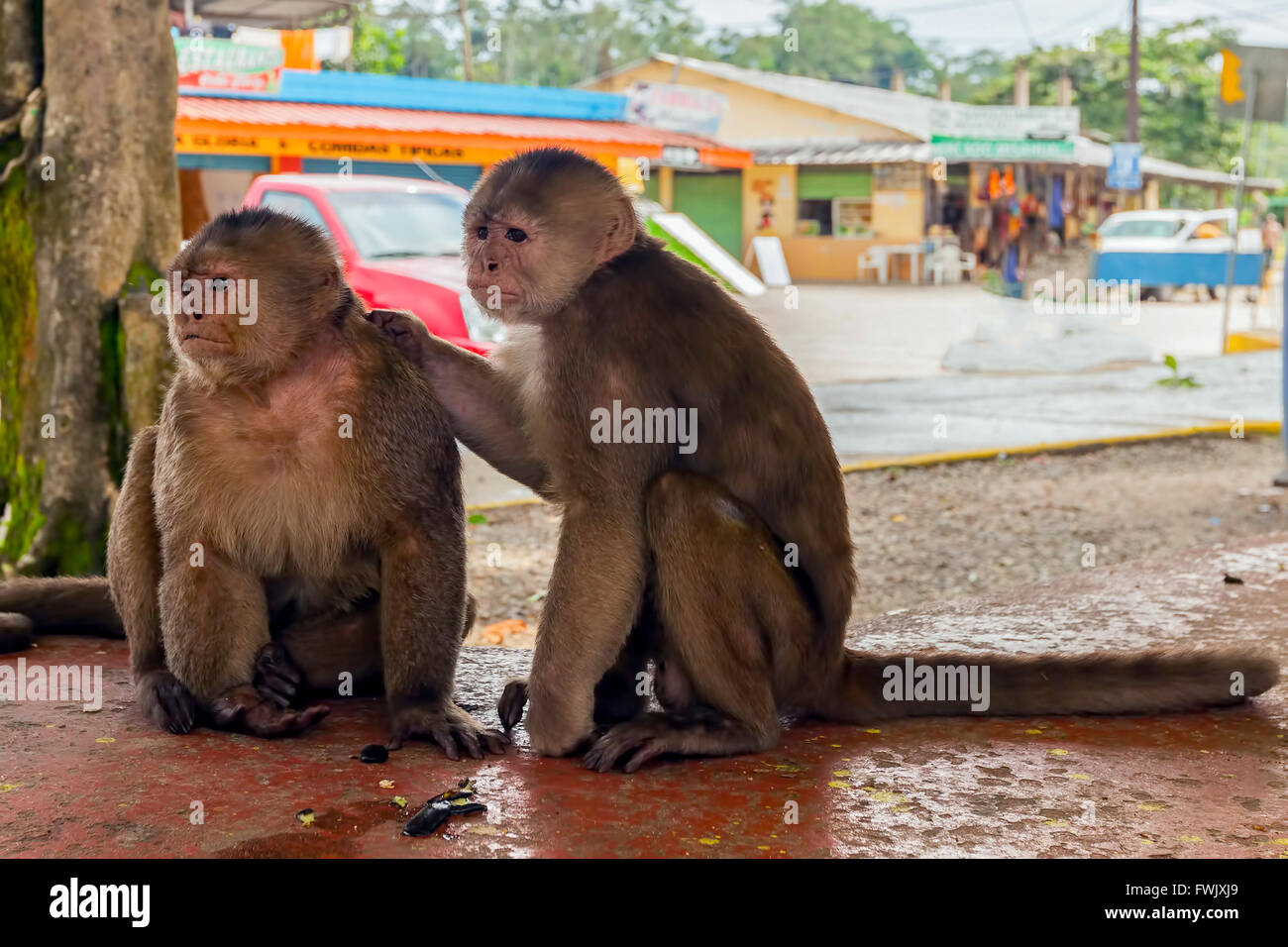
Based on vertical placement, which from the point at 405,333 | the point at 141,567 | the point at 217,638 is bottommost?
the point at 217,638

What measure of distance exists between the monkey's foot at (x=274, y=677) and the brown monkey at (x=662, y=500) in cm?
52

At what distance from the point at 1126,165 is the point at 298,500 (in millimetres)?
31769

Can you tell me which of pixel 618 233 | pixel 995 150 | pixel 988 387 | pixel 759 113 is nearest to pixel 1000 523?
pixel 618 233

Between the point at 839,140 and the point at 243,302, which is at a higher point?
the point at 839,140

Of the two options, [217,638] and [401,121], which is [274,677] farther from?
[401,121]

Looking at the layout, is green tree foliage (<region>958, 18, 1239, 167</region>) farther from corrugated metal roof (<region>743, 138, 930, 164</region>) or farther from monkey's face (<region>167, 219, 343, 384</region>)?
monkey's face (<region>167, 219, 343, 384</region>)

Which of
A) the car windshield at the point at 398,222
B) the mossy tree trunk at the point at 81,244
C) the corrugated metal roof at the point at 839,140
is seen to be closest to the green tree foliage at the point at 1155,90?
the corrugated metal roof at the point at 839,140

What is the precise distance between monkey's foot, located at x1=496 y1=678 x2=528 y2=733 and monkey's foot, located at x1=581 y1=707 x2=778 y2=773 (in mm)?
354

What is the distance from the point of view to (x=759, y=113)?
31891 mm

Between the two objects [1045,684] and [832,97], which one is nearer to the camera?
[1045,684]

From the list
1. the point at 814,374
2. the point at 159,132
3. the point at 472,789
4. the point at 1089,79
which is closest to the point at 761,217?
the point at 1089,79

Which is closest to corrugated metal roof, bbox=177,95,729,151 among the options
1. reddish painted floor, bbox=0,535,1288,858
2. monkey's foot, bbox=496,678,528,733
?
monkey's foot, bbox=496,678,528,733

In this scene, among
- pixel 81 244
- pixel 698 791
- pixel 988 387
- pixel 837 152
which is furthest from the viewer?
pixel 837 152
